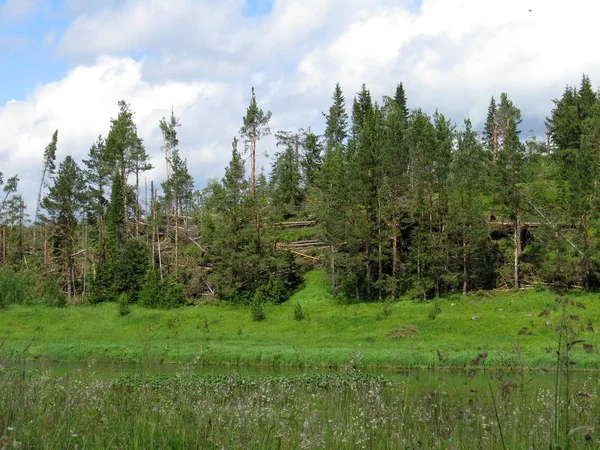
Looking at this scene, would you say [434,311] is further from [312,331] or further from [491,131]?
[491,131]

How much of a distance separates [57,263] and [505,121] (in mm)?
54617

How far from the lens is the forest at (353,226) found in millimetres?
43219

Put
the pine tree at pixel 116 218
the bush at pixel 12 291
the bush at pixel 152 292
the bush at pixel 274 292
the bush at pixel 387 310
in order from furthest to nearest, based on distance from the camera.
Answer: the pine tree at pixel 116 218 < the bush at pixel 12 291 < the bush at pixel 152 292 < the bush at pixel 274 292 < the bush at pixel 387 310

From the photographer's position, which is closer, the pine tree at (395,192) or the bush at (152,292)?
the pine tree at (395,192)

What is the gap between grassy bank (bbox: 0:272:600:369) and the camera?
28.9 metres

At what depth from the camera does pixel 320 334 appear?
121 feet

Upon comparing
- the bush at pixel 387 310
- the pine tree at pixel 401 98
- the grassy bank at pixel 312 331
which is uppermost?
the pine tree at pixel 401 98

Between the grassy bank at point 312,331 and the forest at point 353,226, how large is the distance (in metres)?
2.43

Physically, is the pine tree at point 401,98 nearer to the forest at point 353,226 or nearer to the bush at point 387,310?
the forest at point 353,226

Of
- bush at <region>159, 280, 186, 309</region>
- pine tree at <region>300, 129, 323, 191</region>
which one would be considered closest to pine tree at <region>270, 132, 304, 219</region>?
pine tree at <region>300, 129, 323, 191</region>

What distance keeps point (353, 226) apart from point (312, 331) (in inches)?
404

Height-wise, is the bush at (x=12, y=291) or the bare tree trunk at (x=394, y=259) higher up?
the bare tree trunk at (x=394, y=259)

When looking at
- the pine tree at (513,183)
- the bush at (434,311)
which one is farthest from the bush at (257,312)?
the pine tree at (513,183)

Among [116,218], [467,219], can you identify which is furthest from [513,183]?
[116,218]
